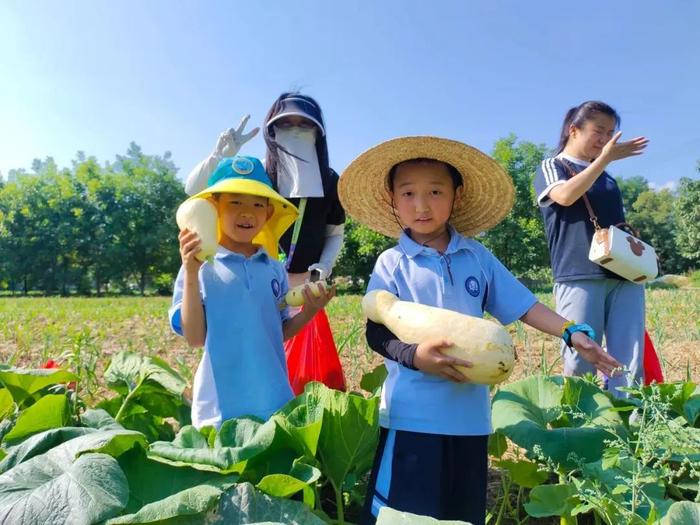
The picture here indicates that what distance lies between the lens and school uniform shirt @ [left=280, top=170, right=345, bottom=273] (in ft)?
8.21

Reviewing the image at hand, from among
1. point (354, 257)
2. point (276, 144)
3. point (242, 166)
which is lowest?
point (242, 166)

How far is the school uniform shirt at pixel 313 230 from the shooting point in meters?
2.50

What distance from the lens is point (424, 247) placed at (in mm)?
1748

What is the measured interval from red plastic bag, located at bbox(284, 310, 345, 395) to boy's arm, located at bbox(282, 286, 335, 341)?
373mm

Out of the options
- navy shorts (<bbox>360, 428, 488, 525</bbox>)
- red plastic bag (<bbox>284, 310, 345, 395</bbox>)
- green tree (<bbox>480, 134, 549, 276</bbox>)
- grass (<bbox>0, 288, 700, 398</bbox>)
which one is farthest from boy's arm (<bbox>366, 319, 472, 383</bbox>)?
green tree (<bbox>480, 134, 549, 276</bbox>)

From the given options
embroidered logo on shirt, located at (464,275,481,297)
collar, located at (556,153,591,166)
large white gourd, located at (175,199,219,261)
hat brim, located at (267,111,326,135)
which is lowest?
embroidered logo on shirt, located at (464,275,481,297)

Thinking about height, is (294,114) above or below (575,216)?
above

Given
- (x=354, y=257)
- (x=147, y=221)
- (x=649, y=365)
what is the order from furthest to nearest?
(x=147, y=221) < (x=354, y=257) < (x=649, y=365)

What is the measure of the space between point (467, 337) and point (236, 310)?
817 mm

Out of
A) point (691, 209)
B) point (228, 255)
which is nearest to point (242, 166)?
point (228, 255)

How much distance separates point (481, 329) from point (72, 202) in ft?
133

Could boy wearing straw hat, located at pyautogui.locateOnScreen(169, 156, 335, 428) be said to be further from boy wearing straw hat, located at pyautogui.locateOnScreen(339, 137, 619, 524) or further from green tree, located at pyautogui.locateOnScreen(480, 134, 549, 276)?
green tree, located at pyautogui.locateOnScreen(480, 134, 549, 276)

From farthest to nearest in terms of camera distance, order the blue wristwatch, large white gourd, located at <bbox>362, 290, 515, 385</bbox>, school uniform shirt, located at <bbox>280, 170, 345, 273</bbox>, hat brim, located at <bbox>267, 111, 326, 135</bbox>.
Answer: school uniform shirt, located at <bbox>280, 170, 345, 273</bbox> → hat brim, located at <bbox>267, 111, 326, 135</bbox> → the blue wristwatch → large white gourd, located at <bbox>362, 290, 515, 385</bbox>

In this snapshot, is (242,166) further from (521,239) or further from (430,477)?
(521,239)
